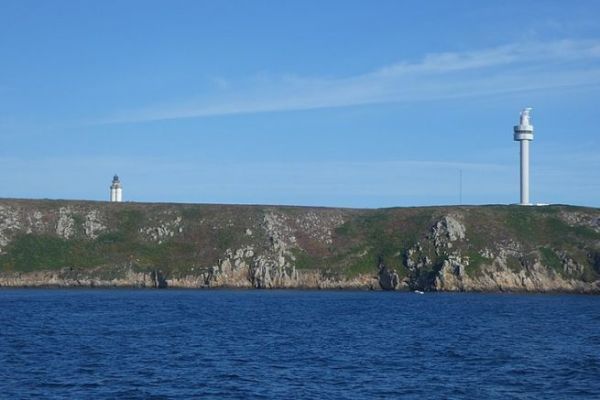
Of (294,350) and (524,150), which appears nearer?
(294,350)

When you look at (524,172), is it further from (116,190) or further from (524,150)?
(116,190)

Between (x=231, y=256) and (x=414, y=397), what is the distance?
283 ft

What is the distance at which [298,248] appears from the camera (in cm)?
12488

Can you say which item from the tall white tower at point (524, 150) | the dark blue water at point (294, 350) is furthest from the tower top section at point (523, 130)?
the dark blue water at point (294, 350)

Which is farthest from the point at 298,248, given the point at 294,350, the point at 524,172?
the point at 294,350

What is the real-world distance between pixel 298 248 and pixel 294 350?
74644 millimetres

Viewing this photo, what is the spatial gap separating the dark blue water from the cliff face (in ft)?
91.1

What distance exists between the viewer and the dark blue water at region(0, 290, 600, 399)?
3762 centimetres

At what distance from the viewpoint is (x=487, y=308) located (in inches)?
3366

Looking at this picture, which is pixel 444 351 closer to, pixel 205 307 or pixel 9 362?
pixel 9 362

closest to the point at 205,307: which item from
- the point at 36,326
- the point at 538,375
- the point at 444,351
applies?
the point at 36,326

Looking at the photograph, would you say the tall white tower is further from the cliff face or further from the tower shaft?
the cliff face

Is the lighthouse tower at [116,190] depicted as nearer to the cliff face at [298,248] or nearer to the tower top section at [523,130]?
the cliff face at [298,248]

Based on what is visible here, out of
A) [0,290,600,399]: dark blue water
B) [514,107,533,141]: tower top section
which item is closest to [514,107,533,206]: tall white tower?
[514,107,533,141]: tower top section
